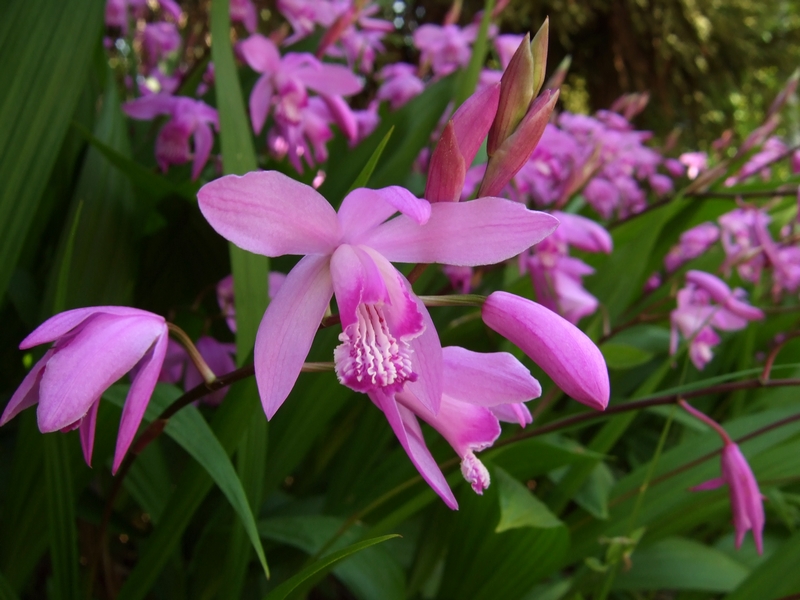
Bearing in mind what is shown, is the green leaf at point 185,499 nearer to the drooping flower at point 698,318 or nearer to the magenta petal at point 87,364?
the magenta petal at point 87,364

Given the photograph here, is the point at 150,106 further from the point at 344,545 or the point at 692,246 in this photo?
the point at 692,246

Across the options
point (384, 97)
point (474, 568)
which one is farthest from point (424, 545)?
point (384, 97)

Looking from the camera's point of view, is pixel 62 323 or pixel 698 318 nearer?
pixel 62 323

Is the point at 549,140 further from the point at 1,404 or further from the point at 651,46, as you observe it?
the point at 651,46

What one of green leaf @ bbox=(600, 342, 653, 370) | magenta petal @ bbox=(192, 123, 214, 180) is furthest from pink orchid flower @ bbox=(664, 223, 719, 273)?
magenta petal @ bbox=(192, 123, 214, 180)

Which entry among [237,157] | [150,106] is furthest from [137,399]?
[150,106]

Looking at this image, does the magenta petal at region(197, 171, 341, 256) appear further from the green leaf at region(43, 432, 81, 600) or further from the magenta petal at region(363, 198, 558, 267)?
the green leaf at region(43, 432, 81, 600)
